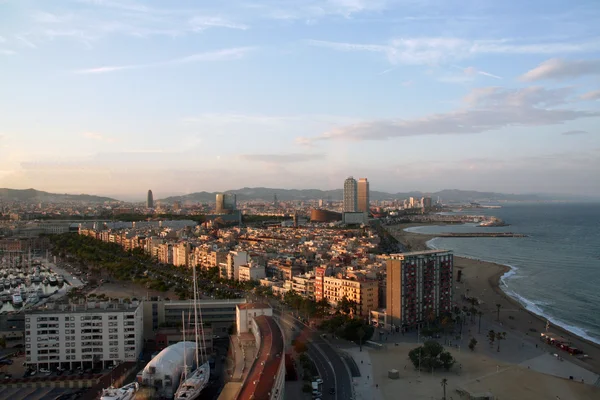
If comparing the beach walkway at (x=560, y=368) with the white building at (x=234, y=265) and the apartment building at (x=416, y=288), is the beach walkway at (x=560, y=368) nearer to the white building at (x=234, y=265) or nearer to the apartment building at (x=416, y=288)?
the apartment building at (x=416, y=288)

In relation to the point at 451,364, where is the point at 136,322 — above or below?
above

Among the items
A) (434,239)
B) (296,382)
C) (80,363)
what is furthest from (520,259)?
(80,363)

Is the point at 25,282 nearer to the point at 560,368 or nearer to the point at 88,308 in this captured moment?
the point at 88,308

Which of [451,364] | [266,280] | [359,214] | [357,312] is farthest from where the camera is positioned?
[359,214]

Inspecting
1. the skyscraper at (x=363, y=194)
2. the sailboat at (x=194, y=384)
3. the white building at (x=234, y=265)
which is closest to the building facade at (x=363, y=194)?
the skyscraper at (x=363, y=194)

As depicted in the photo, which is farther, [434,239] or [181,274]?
[434,239]

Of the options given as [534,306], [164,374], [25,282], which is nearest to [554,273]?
[534,306]

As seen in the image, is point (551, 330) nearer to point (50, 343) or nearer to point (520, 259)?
point (50, 343)
